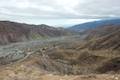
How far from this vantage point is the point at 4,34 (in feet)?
534

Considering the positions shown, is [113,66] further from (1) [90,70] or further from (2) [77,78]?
(2) [77,78]

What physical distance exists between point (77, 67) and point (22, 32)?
122676 mm

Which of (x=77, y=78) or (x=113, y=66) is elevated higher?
(x=77, y=78)

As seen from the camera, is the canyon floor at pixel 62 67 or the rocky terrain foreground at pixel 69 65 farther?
the rocky terrain foreground at pixel 69 65

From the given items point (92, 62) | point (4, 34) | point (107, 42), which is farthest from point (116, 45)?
point (4, 34)

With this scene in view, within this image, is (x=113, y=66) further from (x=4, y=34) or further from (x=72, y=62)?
(x=4, y=34)

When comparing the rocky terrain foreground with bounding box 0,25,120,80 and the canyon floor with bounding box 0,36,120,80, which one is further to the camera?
the rocky terrain foreground with bounding box 0,25,120,80

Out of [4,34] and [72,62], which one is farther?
[4,34]

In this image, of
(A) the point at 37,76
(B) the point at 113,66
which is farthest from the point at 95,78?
(B) the point at 113,66

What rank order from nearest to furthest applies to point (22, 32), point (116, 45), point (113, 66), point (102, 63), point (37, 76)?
point (37, 76)
point (113, 66)
point (102, 63)
point (116, 45)
point (22, 32)

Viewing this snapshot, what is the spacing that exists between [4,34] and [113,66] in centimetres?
10991

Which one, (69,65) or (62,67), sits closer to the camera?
(62,67)

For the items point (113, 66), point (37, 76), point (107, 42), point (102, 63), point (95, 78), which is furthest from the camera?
point (107, 42)

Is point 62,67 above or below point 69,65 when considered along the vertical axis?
above
